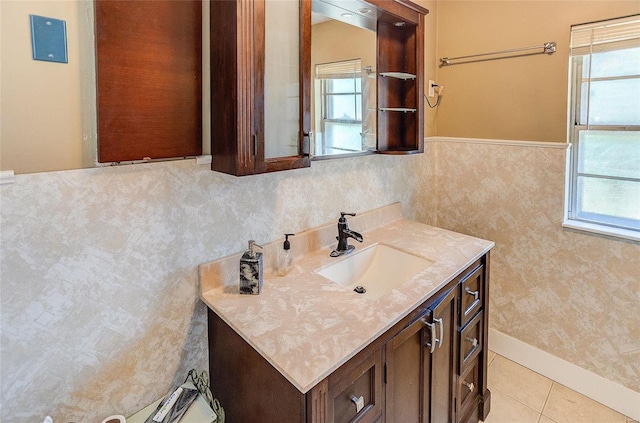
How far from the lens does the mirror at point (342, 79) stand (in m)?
1.62

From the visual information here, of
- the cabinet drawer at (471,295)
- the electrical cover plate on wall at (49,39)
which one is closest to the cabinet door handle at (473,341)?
the cabinet drawer at (471,295)

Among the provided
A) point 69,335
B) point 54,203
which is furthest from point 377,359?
point 54,203

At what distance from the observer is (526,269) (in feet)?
7.49

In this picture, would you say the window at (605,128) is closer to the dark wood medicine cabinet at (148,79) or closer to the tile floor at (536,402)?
the tile floor at (536,402)

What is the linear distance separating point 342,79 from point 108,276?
121cm

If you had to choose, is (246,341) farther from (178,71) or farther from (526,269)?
(526,269)

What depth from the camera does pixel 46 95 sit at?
101 centimetres

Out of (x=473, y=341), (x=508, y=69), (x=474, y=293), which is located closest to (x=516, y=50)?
(x=508, y=69)

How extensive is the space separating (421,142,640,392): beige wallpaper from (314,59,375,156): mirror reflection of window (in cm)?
80

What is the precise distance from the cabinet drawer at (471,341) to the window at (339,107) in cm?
95

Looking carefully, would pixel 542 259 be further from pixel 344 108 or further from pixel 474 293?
pixel 344 108

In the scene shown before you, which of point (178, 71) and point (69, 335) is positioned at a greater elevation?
point (178, 71)

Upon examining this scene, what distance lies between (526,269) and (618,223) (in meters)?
0.51

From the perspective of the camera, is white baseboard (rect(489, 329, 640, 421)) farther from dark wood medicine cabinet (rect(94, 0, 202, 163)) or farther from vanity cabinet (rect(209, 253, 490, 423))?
dark wood medicine cabinet (rect(94, 0, 202, 163))
